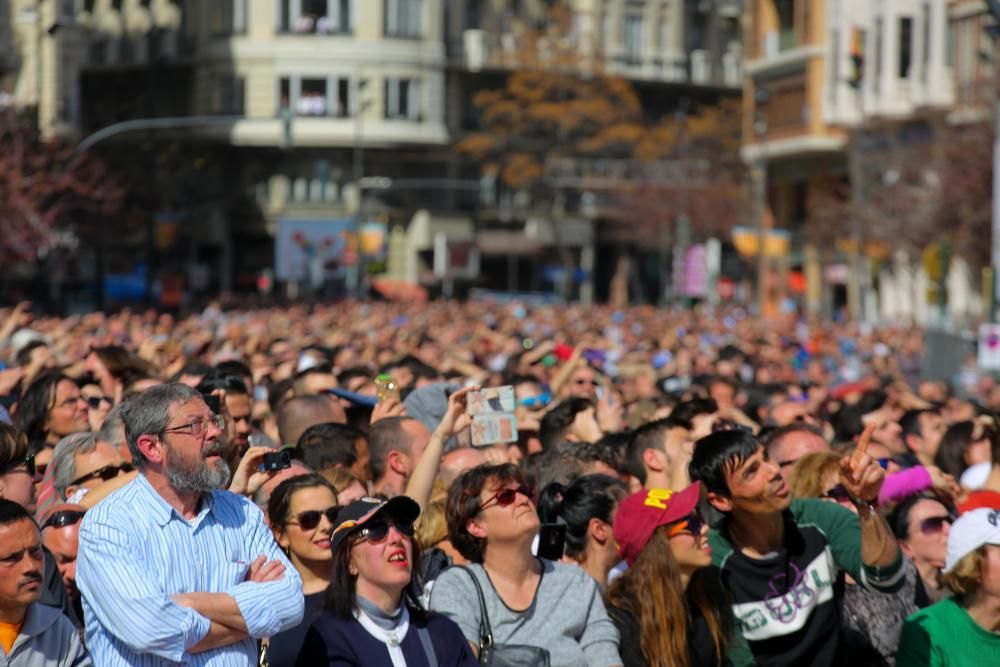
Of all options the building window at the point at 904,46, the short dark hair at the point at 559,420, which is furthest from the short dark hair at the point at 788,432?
the building window at the point at 904,46

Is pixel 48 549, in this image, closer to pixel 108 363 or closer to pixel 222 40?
pixel 108 363

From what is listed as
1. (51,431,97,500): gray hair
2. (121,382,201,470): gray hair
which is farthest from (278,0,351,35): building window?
(121,382,201,470): gray hair

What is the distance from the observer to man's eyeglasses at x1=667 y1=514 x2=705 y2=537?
7000 mm

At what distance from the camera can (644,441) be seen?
962 cm

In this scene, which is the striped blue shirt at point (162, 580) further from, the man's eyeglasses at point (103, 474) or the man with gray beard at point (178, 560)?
the man's eyeglasses at point (103, 474)

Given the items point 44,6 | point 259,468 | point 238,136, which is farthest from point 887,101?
point 259,468

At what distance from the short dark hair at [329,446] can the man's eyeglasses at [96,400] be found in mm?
2719

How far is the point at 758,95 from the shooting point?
6856 cm

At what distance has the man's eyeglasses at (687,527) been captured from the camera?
23.0 ft

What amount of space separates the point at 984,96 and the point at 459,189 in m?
41.3

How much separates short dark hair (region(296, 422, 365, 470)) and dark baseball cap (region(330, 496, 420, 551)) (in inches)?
93.3

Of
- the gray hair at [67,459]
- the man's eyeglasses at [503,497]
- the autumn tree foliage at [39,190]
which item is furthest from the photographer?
the autumn tree foliage at [39,190]

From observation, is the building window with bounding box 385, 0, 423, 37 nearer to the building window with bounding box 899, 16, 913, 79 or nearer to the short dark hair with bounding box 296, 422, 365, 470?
the building window with bounding box 899, 16, 913, 79

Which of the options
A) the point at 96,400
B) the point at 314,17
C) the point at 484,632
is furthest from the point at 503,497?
the point at 314,17
